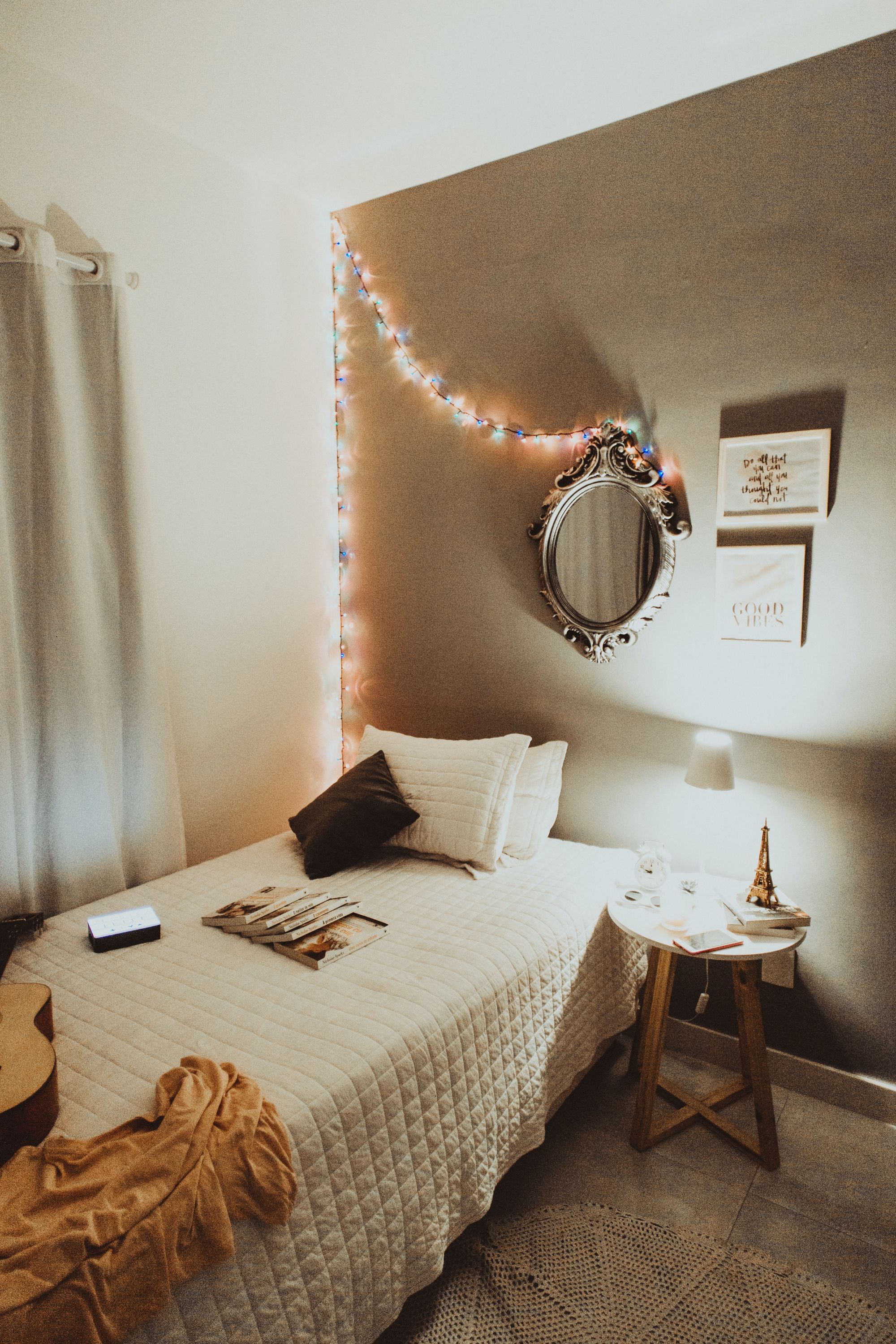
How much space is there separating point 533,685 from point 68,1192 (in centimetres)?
200

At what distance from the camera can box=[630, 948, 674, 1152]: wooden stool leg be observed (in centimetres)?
211

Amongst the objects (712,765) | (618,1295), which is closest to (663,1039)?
(618,1295)

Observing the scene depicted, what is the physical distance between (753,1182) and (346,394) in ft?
9.76

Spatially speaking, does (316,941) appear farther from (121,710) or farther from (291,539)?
(291,539)

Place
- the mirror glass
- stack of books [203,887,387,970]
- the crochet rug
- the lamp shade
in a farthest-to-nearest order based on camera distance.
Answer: the mirror glass → the lamp shade → stack of books [203,887,387,970] → the crochet rug

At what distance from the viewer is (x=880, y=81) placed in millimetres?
1993

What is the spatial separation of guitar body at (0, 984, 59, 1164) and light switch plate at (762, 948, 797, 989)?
6.05ft

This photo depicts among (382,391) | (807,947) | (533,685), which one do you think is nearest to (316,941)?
(533,685)

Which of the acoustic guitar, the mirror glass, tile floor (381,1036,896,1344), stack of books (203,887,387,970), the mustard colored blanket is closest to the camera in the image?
the mustard colored blanket

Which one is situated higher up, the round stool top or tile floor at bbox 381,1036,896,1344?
the round stool top

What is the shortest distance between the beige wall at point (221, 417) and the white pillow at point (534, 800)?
3.48ft

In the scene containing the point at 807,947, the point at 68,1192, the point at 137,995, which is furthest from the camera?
the point at 807,947

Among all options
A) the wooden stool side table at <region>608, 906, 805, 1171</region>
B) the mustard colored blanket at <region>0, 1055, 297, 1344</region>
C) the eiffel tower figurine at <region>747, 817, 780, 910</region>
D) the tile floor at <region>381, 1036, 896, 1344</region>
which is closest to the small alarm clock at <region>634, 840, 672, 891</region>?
the wooden stool side table at <region>608, 906, 805, 1171</region>

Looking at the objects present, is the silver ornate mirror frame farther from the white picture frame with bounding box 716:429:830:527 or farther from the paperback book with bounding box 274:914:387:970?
the paperback book with bounding box 274:914:387:970
